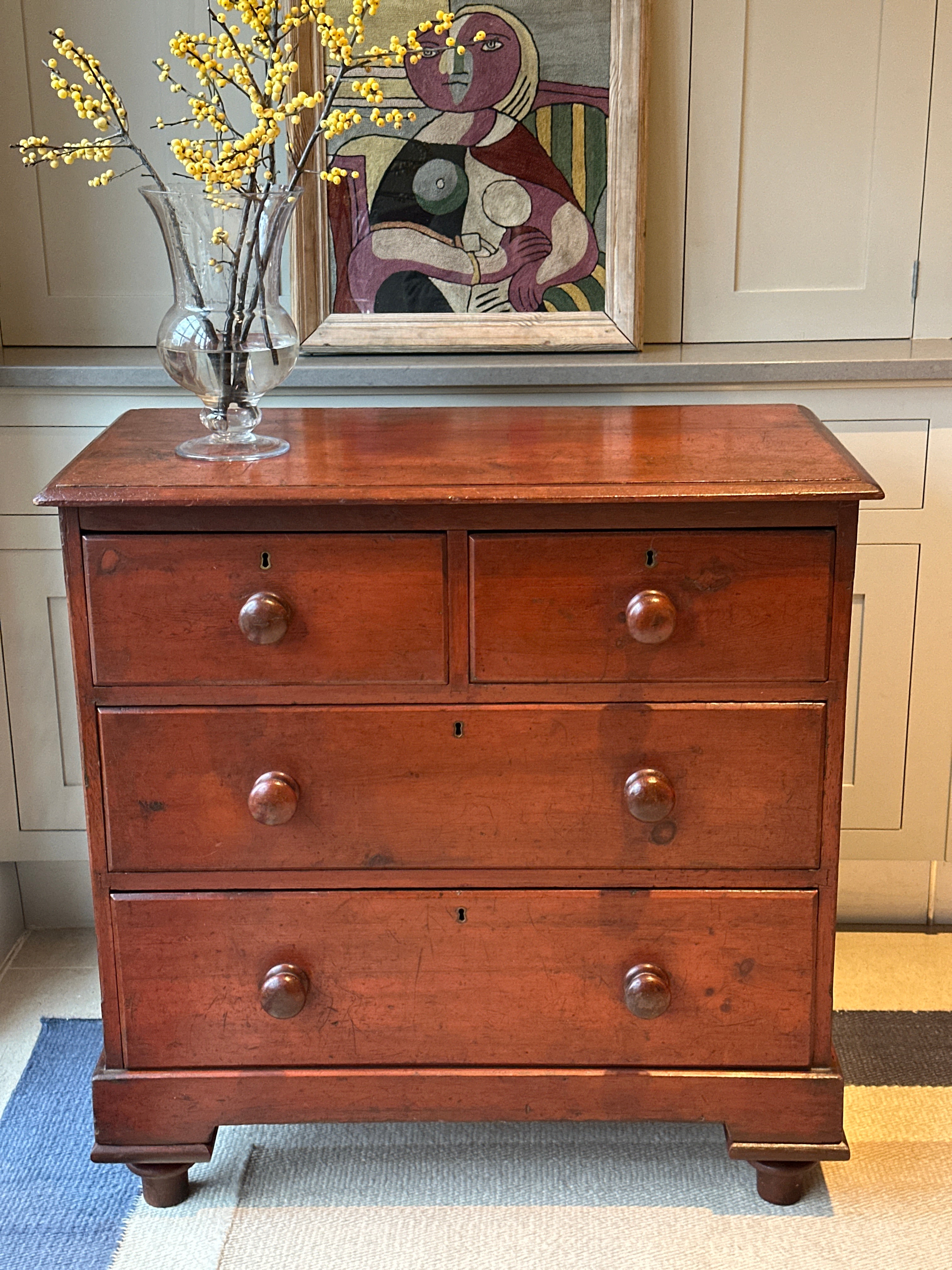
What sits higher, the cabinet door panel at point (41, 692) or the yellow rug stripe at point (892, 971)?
the cabinet door panel at point (41, 692)

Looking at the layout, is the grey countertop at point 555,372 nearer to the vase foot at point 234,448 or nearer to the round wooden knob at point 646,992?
the vase foot at point 234,448

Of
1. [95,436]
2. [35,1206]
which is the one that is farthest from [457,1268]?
[95,436]

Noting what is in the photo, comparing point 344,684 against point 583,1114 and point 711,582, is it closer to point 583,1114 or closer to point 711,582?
point 711,582

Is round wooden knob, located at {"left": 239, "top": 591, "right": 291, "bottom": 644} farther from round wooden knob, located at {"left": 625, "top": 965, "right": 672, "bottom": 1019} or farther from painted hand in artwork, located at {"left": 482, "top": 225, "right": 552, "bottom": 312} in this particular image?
painted hand in artwork, located at {"left": 482, "top": 225, "right": 552, "bottom": 312}

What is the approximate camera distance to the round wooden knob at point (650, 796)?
5.11 feet

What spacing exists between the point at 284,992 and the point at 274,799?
256 mm

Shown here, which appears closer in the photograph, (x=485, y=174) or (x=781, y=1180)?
(x=781, y=1180)

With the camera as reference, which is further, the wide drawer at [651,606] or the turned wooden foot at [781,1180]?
the turned wooden foot at [781,1180]

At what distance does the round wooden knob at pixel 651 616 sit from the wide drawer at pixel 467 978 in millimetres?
343

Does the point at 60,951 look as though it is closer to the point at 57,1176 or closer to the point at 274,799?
the point at 57,1176

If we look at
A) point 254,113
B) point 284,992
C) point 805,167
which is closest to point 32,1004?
point 284,992

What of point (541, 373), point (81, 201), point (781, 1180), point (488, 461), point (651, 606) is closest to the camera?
point (651, 606)

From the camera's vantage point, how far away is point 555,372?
2.04 m

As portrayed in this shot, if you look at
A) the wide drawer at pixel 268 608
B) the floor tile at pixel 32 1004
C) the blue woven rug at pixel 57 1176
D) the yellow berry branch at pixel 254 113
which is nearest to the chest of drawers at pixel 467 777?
the wide drawer at pixel 268 608
